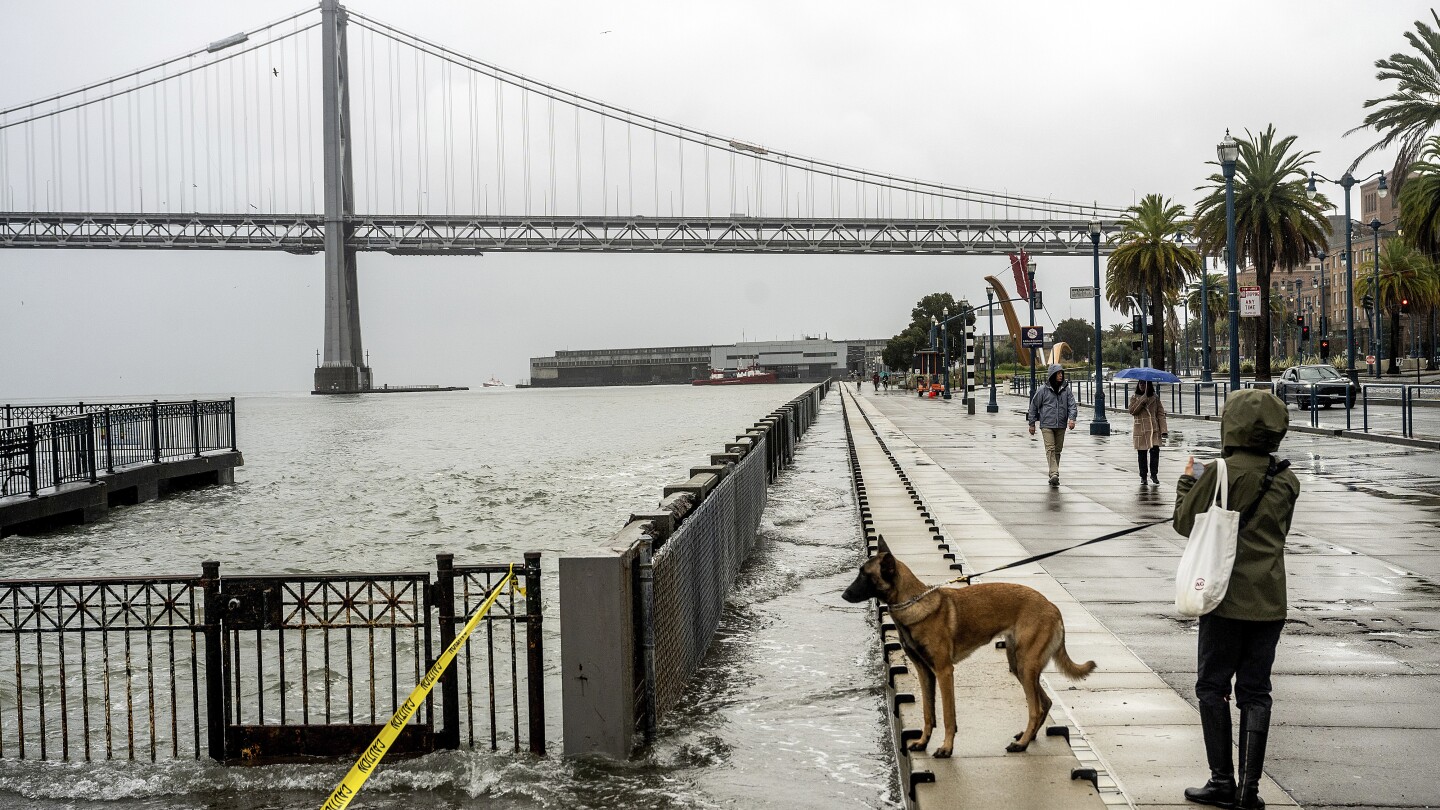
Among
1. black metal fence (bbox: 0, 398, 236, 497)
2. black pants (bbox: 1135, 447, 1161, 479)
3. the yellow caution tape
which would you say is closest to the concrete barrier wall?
the yellow caution tape

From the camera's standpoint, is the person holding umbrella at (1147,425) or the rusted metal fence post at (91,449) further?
the rusted metal fence post at (91,449)

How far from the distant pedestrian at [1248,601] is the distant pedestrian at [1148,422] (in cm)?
1295

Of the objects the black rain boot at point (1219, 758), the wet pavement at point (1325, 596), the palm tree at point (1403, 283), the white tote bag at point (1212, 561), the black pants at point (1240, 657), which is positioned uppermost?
the palm tree at point (1403, 283)

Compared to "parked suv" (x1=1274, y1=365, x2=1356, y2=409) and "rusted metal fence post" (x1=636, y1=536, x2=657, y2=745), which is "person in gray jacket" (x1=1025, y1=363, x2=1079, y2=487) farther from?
"parked suv" (x1=1274, y1=365, x2=1356, y2=409)

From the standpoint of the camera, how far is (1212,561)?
4.59 metres

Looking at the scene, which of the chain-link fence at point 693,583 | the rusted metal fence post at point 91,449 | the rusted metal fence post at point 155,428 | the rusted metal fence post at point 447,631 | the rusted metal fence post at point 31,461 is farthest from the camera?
the rusted metal fence post at point 155,428

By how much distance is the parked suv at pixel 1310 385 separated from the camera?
38312mm

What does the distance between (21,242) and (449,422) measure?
166 feet

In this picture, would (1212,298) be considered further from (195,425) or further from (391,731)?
(391,731)

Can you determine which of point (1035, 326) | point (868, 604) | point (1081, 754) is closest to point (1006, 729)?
point (1081, 754)

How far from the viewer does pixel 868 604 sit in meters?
10.2

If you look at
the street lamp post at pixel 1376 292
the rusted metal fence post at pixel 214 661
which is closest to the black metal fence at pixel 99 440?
the rusted metal fence post at pixel 214 661

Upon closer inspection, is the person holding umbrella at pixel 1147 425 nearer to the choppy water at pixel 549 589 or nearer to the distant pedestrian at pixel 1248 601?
the choppy water at pixel 549 589

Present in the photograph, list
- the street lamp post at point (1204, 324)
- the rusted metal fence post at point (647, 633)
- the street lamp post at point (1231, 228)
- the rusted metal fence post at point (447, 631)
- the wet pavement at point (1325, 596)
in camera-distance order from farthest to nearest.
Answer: the street lamp post at point (1204, 324)
the street lamp post at point (1231, 228)
the rusted metal fence post at point (647, 633)
the rusted metal fence post at point (447, 631)
the wet pavement at point (1325, 596)
